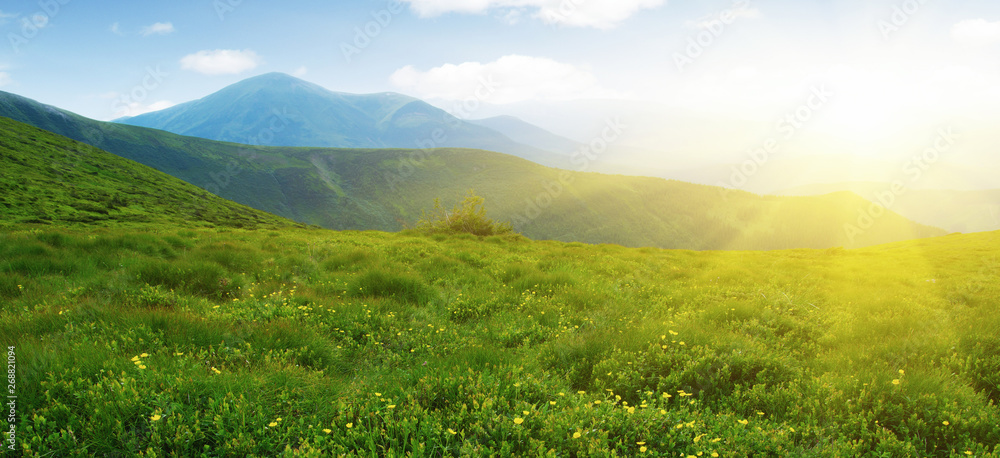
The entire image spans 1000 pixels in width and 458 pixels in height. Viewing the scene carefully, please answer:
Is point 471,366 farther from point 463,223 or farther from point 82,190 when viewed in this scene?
point 82,190

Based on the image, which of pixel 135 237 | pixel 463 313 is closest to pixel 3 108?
pixel 135 237

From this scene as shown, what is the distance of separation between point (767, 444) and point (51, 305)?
9.44 m

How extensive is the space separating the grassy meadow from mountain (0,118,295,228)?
2393 centimetres

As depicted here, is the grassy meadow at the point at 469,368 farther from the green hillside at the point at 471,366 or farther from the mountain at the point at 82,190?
the mountain at the point at 82,190

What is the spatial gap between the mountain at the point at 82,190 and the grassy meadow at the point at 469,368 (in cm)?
2393

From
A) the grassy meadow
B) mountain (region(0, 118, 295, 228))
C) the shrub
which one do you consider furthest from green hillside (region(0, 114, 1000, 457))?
the shrub

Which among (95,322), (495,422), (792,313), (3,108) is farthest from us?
(3,108)

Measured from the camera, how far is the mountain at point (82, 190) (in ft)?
97.1

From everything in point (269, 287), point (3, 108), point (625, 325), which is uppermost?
point (3, 108)

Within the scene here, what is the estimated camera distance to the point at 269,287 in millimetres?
8305

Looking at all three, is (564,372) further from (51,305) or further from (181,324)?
(51,305)

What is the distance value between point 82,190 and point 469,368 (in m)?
60.1

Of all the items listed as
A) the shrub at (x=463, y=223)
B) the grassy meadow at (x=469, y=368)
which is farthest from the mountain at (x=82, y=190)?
the grassy meadow at (x=469, y=368)

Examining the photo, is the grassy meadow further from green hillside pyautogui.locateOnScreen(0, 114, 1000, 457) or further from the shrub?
the shrub
